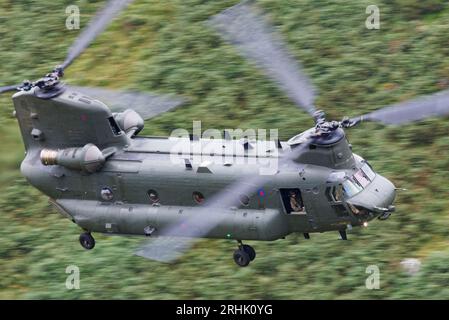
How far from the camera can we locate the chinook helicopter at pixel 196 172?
18328 mm

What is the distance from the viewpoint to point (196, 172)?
18969 millimetres

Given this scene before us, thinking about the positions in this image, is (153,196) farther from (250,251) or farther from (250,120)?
(250,120)

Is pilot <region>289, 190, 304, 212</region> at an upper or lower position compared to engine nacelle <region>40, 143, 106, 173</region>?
lower

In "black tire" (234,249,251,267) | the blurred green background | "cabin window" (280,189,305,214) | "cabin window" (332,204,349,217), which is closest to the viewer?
"cabin window" (332,204,349,217)

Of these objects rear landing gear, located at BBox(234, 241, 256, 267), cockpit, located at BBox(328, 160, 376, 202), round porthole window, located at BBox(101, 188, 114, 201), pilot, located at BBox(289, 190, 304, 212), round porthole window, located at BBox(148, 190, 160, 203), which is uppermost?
cockpit, located at BBox(328, 160, 376, 202)

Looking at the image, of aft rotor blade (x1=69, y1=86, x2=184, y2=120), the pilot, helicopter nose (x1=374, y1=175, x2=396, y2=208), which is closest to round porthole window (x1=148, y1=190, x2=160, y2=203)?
aft rotor blade (x1=69, y1=86, x2=184, y2=120)

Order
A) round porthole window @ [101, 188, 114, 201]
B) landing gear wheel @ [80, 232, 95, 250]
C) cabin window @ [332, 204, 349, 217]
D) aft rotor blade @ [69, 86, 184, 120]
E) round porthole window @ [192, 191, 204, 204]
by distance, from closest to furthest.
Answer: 1. cabin window @ [332, 204, 349, 217]
2. round porthole window @ [192, 191, 204, 204]
3. round porthole window @ [101, 188, 114, 201]
4. aft rotor blade @ [69, 86, 184, 120]
5. landing gear wheel @ [80, 232, 95, 250]

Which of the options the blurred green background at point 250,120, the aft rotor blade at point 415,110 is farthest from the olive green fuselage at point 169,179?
the blurred green background at point 250,120

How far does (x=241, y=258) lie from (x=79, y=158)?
355cm

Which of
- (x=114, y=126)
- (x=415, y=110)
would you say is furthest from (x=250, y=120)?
(x=415, y=110)

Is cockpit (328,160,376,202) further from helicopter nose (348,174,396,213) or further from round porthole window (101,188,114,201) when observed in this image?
round porthole window (101,188,114,201)

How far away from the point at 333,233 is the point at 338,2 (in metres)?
8.19

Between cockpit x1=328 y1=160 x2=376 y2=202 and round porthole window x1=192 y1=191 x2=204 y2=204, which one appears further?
round porthole window x1=192 y1=191 x2=204 y2=204

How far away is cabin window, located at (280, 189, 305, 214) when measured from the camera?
18.5 metres
